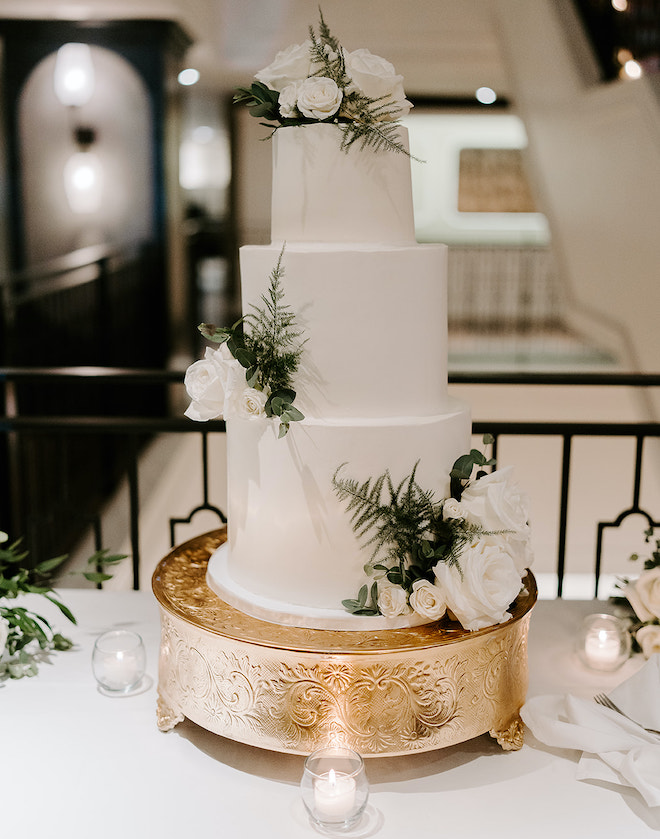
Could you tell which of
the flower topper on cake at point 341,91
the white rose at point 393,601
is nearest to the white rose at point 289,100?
the flower topper on cake at point 341,91

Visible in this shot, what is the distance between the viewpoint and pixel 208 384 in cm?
164

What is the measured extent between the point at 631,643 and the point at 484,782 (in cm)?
67

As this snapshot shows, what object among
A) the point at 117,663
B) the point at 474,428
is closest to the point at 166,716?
the point at 117,663

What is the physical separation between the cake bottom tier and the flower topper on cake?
1.84ft

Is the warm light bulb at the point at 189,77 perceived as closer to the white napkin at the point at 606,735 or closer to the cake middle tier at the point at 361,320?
the cake middle tier at the point at 361,320

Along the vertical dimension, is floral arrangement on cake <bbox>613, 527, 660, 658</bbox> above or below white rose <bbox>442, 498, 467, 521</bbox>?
below

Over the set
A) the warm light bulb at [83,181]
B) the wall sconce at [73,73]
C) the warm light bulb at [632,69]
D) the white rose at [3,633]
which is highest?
the wall sconce at [73,73]

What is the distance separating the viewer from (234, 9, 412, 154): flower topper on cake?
1.60 meters

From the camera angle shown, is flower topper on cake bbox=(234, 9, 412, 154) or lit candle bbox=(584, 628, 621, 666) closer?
flower topper on cake bbox=(234, 9, 412, 154)

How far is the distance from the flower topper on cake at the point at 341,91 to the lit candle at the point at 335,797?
1.14 m

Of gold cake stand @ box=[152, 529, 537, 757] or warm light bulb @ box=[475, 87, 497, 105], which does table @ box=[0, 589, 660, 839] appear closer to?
gold cake stand @ box=[152, 529, 537, 757]

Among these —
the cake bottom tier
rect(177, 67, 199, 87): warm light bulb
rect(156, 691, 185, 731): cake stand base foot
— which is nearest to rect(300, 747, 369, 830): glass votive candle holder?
the cake bottom tier

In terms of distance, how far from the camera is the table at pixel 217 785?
56.1 inches

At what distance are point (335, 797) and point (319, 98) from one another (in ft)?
4.06
